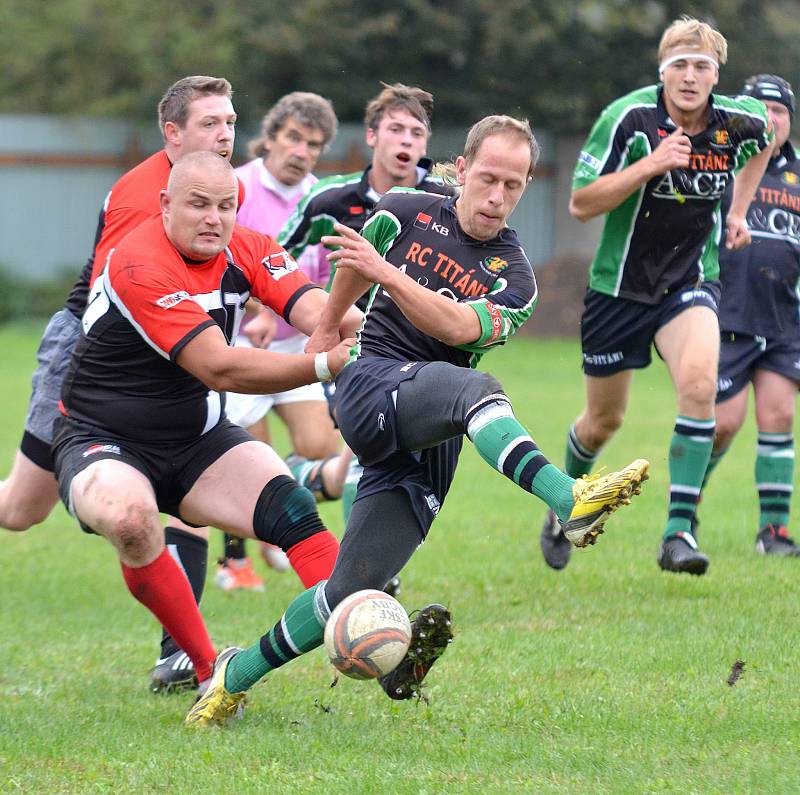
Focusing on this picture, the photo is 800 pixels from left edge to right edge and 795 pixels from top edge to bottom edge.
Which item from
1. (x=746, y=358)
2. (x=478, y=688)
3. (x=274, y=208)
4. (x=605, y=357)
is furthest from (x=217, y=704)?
(x=746, y=358)

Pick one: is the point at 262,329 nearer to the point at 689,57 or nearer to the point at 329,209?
the point at 329,209

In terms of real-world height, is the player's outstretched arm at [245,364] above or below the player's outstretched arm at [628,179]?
below

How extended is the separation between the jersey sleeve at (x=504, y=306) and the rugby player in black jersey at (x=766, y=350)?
3.42 meters

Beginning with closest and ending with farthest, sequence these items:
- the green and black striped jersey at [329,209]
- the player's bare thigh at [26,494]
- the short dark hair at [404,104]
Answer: the player's bare thigh at [26,494] < the short dark hair at [404,104] < the green and black striped jersey at [329,209]

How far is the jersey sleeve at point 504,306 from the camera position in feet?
15.6

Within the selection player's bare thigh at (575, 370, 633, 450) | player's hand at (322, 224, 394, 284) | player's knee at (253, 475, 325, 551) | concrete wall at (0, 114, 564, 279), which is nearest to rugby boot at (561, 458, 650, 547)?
player's hand at (322, 224, 394, 284)

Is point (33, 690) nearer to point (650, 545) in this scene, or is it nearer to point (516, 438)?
point (516, 438)

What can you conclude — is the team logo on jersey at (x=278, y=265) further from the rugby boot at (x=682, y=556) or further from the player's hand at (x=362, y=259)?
the rugby boot at (x=682, y=556)

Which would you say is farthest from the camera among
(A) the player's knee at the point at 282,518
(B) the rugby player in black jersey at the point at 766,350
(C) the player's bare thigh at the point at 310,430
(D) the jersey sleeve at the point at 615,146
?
(C) the player's bare thigh at the point at 310,430

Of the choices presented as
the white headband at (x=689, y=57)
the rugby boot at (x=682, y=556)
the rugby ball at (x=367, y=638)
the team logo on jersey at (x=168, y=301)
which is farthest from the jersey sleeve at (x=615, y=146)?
the rugby ball at (x=367, y=638)

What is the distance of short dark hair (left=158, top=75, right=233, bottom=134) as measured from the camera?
5.88 metres

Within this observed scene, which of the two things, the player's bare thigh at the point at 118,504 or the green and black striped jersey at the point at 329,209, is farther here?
the green and black striped jersey at the point at 329,209

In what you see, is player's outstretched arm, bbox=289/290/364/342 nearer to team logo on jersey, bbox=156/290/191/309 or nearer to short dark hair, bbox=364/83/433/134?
team logo on jersey, bbox=156/290/191/309

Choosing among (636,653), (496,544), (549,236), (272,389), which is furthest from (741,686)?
(549,236)
